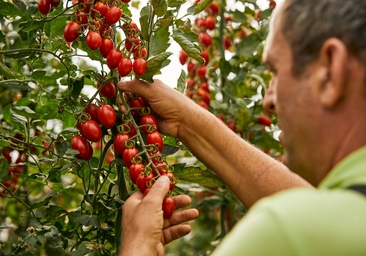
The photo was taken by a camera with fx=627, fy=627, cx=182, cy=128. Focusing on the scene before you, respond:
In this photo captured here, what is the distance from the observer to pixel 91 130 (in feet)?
4.26

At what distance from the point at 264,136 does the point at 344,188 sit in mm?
1465

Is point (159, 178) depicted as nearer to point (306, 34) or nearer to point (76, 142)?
point (76, 142)

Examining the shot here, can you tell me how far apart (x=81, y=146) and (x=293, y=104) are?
56 centimetres

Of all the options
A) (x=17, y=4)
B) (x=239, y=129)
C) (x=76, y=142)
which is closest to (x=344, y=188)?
(x=76, y=142)

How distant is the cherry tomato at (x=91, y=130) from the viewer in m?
1.30

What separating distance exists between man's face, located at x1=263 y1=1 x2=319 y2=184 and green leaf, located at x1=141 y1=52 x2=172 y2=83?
339mm

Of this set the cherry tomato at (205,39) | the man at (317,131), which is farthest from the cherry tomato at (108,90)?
the cherry tomato at (205,39)

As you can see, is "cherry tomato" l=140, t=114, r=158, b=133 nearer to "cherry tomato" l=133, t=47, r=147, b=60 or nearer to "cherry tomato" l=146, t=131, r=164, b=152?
"cherry tomato" l=146, t=131, r=164, b=152

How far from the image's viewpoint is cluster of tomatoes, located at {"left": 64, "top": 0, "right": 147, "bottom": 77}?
1275 mm

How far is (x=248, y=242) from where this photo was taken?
0.72m

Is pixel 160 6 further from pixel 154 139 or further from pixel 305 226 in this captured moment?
pixel 305 226

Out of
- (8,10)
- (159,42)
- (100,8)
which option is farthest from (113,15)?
(8,10)

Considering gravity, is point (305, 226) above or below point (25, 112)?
above

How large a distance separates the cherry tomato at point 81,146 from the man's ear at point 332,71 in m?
0.62
